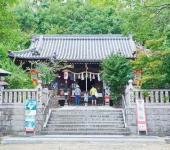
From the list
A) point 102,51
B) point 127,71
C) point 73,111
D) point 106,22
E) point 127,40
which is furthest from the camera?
point 106,22

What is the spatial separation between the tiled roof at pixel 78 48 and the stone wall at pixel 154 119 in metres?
9.24

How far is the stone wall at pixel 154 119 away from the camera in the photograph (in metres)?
17.4

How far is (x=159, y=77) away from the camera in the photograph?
17.1 meters

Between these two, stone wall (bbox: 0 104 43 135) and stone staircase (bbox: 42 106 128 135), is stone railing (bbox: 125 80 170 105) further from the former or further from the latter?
stone wall (bbox: 0 104 43 135)

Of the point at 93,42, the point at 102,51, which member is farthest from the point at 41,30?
the point at 102,51

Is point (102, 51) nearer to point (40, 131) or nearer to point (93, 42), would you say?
point (93, 42)

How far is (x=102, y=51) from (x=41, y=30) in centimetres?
2060

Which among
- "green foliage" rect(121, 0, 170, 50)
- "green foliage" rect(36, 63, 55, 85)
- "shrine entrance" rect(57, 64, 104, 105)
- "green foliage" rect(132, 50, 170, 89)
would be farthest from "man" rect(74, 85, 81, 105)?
"green foliage" rect(121, 0, 170, 50)

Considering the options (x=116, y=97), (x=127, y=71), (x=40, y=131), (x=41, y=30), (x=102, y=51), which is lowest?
(x=40, y=131)

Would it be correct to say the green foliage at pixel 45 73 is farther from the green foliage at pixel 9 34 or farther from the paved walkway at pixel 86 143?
the paved walkway at pixel 86 143

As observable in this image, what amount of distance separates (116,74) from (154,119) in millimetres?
5829

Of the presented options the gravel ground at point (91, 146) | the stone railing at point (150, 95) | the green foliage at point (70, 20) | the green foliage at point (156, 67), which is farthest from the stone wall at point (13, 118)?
the green foliage at point (70, 20)

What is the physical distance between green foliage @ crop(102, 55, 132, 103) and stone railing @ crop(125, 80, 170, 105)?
449cm

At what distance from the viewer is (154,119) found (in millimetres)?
17578
